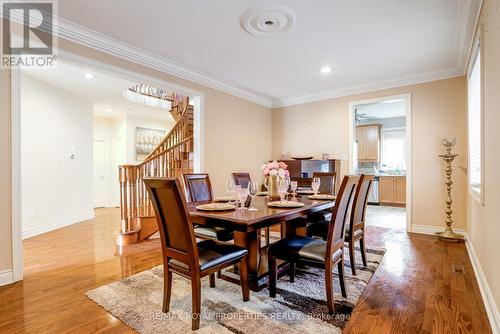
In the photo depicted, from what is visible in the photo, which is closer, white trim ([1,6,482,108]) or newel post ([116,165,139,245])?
white trim ([1,6,482,108])

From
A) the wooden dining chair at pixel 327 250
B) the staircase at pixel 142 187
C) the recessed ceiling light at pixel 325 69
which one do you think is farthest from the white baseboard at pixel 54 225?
the recessed ceiling light at pixel 325 69

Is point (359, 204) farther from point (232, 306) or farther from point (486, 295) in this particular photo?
point (232, 306)

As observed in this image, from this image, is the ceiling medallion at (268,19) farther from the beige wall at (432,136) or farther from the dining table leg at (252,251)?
the beige wall at (432,136)

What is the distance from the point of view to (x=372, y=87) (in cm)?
461

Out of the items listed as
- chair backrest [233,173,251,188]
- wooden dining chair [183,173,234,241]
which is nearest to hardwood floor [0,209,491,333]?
wooden dining chair [183,173,234,241]

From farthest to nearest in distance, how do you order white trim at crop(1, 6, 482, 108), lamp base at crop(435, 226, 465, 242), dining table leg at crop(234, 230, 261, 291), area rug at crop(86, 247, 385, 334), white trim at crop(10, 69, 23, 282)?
lamp base at crop(435, 226, 465, 242), white trim at crop(1, 6, 482, 108), white trim at crop(10, 69, 23, 282), dining table leg at crop(234, 230, 261, 291), area rug at crop(86, 247, 385, 334)

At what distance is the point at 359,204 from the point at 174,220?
5.76 ft

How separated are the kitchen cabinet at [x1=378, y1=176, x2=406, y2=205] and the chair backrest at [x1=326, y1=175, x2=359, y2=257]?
19.6ft

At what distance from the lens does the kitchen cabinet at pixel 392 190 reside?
708cm

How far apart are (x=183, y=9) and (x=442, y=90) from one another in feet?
12.8

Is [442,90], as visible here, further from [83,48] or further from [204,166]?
[83,48]

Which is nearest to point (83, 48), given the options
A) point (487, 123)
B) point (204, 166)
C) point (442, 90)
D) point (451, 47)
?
point (204, 166)

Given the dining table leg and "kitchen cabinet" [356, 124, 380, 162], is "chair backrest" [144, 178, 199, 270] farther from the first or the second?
"kitchen cabinet" [356, 124, 380, 162]

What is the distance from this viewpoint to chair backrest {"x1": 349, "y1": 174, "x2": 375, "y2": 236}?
92.5 inches
